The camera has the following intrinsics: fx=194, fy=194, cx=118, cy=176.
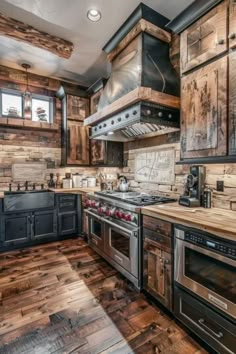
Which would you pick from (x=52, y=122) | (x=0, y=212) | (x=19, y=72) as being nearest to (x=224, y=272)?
(x=0, y=212)

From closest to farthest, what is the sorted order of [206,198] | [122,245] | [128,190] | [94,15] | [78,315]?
[78,315] < [206,198] < [94,15] < [122,245] < [128,190]

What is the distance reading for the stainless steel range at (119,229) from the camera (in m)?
2.04

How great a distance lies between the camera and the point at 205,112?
178 cm

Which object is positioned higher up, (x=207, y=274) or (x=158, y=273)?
(x=207, y=274)

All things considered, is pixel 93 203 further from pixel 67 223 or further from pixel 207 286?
pixel 207 286

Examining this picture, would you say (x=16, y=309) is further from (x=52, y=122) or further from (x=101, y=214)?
(x=52, y=122)

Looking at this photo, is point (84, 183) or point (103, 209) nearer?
point (103, 209)

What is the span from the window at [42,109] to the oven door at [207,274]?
3.53 metres

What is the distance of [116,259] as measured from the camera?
2391 mm

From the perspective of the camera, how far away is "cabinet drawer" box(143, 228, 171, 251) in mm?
1713

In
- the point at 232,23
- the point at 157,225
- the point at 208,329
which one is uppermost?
the point at 232,23

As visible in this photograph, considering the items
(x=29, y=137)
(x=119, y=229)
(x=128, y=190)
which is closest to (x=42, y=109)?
(x=29, y=137)

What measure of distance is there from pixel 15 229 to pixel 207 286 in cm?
288

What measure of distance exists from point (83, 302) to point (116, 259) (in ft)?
2.00
